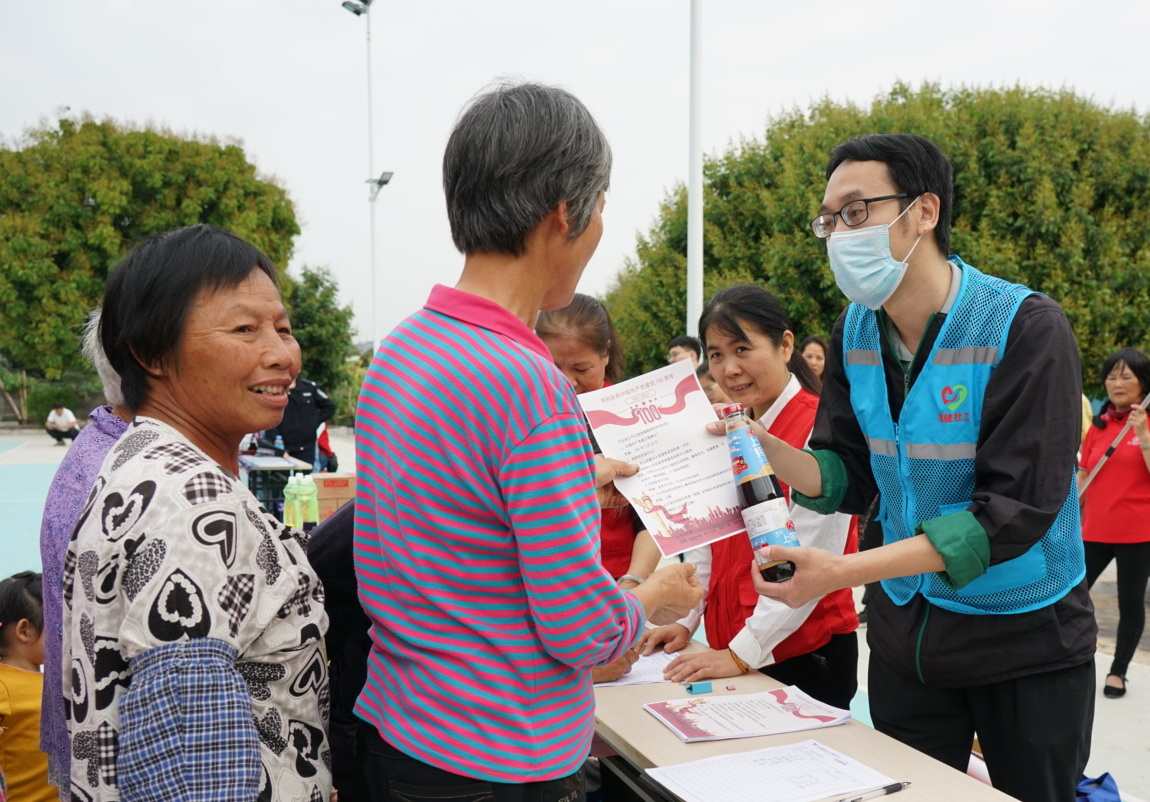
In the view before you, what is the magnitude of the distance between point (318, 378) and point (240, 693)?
1114 inches

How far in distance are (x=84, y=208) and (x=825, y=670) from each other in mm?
29259

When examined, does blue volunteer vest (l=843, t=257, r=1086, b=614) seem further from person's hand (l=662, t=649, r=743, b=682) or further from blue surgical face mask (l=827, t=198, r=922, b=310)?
person's hand (l=662, t=649, r=743, b=682)

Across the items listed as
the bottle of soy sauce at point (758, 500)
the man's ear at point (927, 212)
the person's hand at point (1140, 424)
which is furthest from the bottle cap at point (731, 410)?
the person's hand at point (1140, 424)

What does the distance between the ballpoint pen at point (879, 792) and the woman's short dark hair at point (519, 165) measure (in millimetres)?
1196

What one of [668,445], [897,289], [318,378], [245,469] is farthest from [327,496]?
[318,378]

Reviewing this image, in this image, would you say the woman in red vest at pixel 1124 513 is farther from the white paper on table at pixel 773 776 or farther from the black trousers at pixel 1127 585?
the white paper on table at pixel 773 776

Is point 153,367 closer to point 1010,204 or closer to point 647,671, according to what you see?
point 647,671

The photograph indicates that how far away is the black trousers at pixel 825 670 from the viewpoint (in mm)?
2717

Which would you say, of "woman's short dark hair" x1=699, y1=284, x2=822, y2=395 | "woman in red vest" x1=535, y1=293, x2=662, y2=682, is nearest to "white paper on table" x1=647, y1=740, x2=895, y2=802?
"woman in red vest" x1=535, y1=293, x2=662, y2=682

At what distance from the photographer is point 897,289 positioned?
7.02ft

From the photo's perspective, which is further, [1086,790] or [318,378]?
[318,378]

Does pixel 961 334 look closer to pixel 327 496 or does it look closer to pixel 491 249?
pixel 491 249

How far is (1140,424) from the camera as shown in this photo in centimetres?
574

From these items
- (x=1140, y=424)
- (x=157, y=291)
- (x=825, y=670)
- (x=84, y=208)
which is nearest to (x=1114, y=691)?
(x=1140, y=424)
